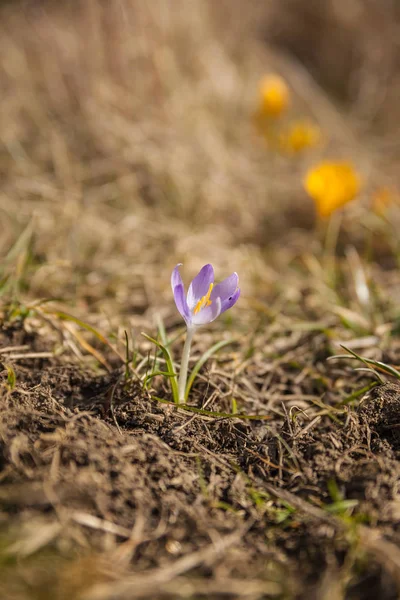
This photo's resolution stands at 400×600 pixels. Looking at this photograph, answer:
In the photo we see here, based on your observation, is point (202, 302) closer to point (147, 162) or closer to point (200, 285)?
point (200, 285)

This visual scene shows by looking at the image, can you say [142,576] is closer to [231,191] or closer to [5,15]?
[231,191]

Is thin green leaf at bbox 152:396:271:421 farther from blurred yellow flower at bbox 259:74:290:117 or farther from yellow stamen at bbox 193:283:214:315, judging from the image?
blurred yellow flower at bbox 259:74:290:117

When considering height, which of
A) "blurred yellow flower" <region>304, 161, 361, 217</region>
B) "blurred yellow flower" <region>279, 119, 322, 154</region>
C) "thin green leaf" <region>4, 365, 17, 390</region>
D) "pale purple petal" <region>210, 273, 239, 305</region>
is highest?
"blurred yellow flower" <region>279, 119, 322, 154</region>

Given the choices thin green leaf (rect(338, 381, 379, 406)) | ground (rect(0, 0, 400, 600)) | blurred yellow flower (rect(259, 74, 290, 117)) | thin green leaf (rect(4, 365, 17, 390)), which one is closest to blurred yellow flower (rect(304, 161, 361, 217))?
ground (rect(0, 0, 400, 600))

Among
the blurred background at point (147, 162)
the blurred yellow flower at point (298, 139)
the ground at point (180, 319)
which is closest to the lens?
the ground at point (180, 319)

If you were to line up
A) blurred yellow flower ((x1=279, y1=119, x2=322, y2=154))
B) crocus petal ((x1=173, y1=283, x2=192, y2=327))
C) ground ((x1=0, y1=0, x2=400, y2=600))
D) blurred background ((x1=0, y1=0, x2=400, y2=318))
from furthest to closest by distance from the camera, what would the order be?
blurred yellow flower ((x1=279, y1=119, x2=322, y2=154)), blurred background ((x1=0, y1=0, x2=400, y2=318)), crocus petal ((x1=173, y1=283, x2=192, y2=327)), ground ((x1=0, y1=0, x2=400, y2=600))

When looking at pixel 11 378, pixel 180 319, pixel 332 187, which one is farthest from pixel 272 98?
pixel 11 378

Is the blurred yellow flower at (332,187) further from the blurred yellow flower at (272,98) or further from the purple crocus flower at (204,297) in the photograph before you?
the purple crocus flower at (204,297)

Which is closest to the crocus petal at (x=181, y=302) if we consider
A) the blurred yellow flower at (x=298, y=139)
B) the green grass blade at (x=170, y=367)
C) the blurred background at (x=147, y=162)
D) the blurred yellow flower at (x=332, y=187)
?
the green grass blade at (x=170, y=367)

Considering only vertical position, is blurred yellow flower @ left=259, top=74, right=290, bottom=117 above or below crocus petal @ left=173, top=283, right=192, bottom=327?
above
